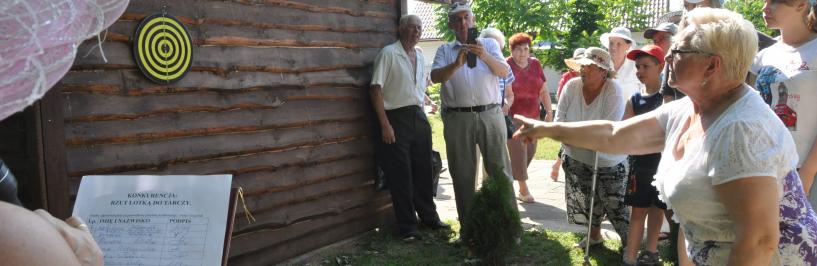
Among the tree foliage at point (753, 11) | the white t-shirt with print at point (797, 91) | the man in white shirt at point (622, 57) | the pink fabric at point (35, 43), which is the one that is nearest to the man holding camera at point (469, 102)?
the man in white shirt at point (622, 57)

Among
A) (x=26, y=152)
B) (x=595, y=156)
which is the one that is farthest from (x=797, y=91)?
(x=26, y=152)

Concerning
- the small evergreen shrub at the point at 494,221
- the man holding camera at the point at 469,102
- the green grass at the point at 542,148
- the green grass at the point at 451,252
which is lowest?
the green grass at the point at 542,148

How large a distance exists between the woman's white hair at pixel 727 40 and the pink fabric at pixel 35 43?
6.29 ft

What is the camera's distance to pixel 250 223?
482 centimetres

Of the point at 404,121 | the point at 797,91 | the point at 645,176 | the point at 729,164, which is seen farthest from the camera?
the point at 404,121

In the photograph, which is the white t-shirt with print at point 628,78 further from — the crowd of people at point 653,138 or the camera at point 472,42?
the camera at point 472,42

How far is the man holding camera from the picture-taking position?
19.0ft

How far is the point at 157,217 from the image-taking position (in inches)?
92.7

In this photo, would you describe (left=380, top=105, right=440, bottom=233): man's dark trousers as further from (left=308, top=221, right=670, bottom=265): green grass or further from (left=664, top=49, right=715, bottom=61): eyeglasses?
(left=664, top=49, right=715, bottom=61): eyeglasses

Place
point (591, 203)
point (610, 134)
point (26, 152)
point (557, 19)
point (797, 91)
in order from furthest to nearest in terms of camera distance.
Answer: point (557, 19)
point (591, 203)
point (26, 152)
point (797, 91)
point (610, 134)

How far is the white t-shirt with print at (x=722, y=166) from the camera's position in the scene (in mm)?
2172

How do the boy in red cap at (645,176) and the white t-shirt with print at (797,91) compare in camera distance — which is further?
the boy in red cap at (645,176)

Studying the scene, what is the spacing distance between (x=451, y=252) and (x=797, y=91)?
3125mm

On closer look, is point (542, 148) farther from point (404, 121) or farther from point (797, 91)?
point (797, 91)
